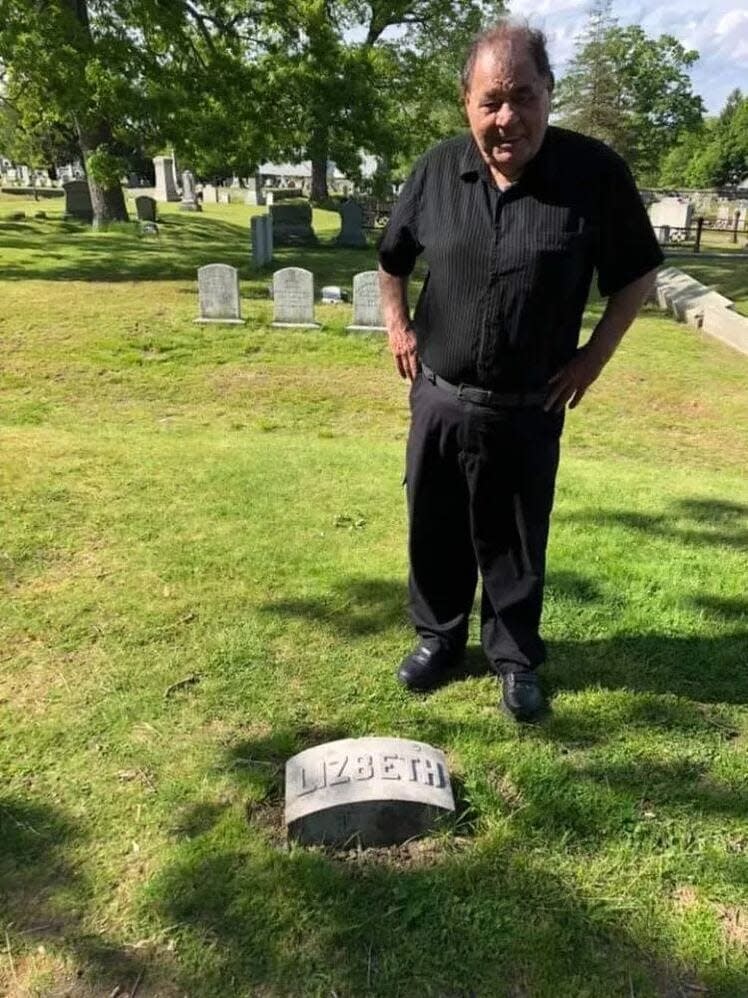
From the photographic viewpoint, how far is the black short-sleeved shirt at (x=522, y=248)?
231cm

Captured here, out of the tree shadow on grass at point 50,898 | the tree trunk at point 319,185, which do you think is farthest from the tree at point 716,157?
the tree shadow on grass at point 50,898

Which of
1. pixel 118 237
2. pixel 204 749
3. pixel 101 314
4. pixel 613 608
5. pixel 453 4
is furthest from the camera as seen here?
pixel 453 4

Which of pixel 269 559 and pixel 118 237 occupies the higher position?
pixel 118 237

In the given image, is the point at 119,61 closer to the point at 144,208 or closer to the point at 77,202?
the point at 144,208

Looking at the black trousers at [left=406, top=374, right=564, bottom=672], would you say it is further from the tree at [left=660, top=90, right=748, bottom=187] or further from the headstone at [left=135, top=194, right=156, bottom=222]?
the tree at [left=660, top=90, right=748, bottom=187]

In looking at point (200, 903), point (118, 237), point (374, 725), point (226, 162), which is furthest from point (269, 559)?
point (118, 237)

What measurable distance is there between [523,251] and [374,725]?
168 cm

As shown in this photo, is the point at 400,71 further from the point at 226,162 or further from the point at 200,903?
the point at 200,903

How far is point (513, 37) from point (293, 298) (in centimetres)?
871

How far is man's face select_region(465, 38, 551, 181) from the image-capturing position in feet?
7.16

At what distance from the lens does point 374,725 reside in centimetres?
282

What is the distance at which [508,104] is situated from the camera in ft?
7.23

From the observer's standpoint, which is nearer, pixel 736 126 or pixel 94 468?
pixel 94 468

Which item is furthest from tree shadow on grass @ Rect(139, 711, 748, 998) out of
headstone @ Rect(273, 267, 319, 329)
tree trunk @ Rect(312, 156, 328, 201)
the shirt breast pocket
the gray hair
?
tree trunk @ Rect(312, 156, 328, 201)
